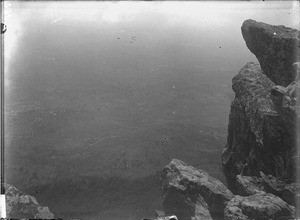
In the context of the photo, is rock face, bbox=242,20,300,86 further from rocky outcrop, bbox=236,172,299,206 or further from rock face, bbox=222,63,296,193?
rocky outcrop, bbox=236,172,299,206

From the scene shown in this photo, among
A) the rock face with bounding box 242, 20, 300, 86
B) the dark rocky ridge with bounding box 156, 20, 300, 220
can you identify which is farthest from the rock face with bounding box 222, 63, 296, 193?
the rock face with bounding box 242, 20, 300, 86

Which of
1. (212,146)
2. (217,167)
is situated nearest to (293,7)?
(217,167)

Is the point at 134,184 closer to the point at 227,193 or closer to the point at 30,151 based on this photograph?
the point at 227,193

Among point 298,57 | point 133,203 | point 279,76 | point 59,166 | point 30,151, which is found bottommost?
point 30,151

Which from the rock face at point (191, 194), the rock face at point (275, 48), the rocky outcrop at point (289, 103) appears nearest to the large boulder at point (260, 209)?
the rocky outcrop at point (289, 103)

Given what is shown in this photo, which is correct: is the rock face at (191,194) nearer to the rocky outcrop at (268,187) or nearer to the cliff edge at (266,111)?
the rocky outcrop at (268,187)

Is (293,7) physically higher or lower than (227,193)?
higher

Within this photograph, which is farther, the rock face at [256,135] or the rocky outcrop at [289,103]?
the rock face at [256,135]
